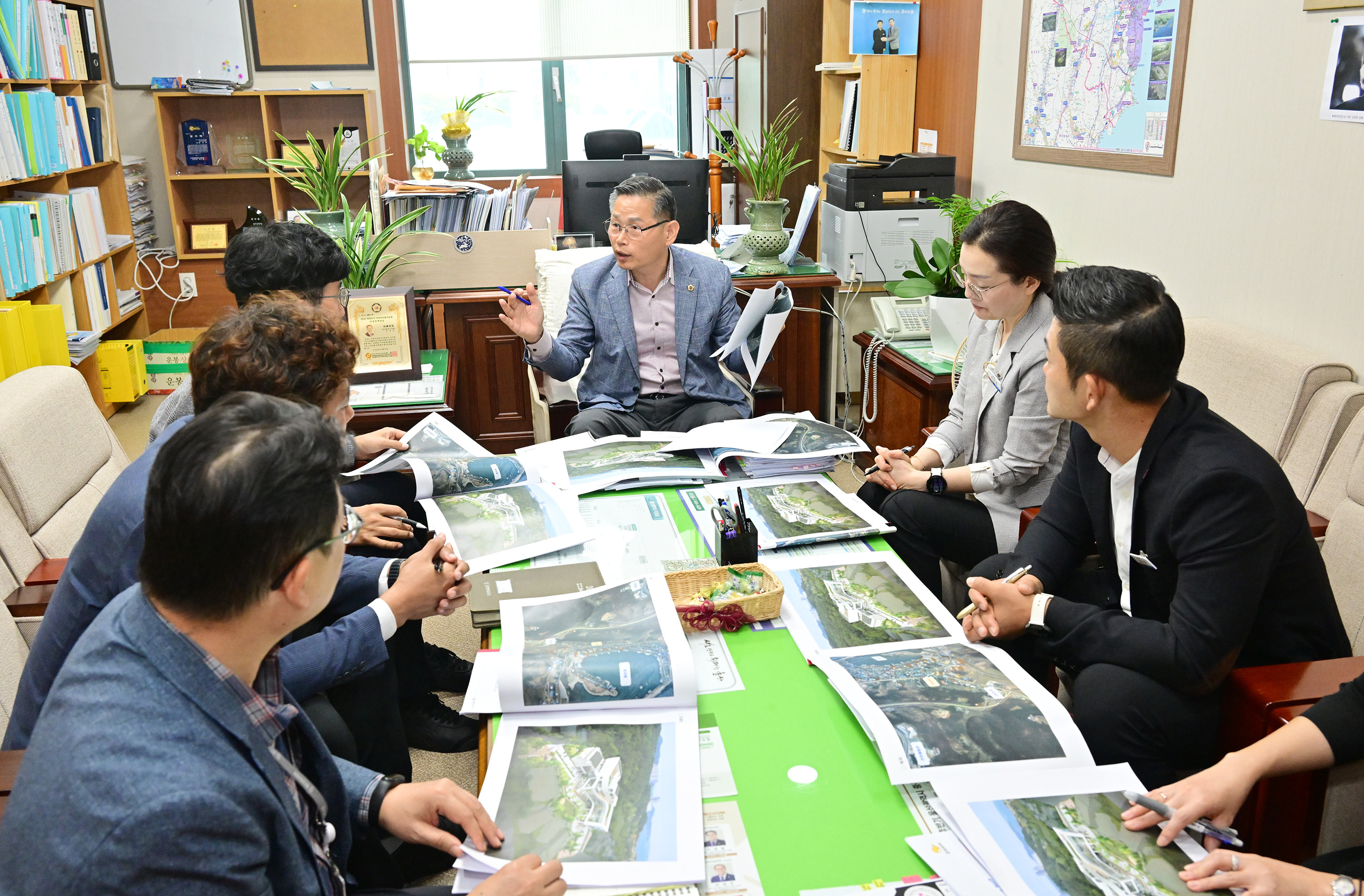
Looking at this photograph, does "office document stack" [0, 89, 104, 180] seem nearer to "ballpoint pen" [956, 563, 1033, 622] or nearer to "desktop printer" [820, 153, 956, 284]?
"desktop printer" [820, 153, 956, 284]

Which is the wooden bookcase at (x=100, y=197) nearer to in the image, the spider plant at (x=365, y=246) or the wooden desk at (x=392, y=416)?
the spider plant at (x=365, y=246)

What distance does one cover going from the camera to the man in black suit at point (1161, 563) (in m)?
1.43

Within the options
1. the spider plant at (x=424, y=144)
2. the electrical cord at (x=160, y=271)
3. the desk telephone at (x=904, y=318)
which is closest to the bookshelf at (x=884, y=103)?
the desk telephone at (x=904, y=318)

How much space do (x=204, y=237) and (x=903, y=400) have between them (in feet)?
14.4

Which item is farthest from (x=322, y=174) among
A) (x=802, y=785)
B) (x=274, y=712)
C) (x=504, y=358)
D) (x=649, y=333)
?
(x=802, y=785)

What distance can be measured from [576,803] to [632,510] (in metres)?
0.90

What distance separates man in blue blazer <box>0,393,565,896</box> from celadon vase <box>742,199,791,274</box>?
289 cm

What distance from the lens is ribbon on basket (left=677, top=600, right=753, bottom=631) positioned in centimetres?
152

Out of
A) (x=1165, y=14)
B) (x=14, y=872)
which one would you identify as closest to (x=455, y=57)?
(x=1165, y=14)

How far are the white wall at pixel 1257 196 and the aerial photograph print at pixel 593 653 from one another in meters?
1.76

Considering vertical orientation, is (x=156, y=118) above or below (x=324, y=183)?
above

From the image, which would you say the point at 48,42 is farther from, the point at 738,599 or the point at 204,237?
the point at 738,599

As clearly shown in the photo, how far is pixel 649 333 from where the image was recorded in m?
3.14

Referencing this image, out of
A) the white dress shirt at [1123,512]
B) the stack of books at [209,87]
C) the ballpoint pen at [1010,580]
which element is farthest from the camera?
the stack of books at [209,87]
